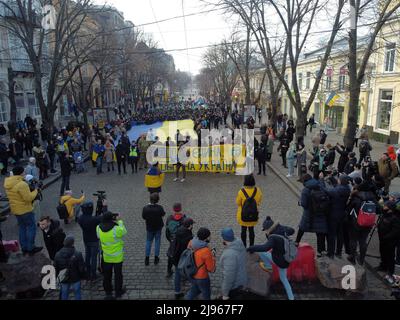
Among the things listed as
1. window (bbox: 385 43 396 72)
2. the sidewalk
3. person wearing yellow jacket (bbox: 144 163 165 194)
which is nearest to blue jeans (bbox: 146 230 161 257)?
person wearing yellow jacket (bbox: 144 163 165 194)

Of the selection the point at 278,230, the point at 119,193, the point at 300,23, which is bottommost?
the point at 119,193

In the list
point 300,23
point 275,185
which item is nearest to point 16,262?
point 275,185

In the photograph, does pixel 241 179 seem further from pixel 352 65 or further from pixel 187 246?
pixel 187 246

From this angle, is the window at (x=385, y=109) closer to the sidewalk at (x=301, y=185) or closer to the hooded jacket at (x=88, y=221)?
the sidewalk at (x=301, y=185)

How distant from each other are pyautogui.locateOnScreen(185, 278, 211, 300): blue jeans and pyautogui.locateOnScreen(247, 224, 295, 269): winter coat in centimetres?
82

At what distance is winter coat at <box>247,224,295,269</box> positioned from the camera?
485 centimetres

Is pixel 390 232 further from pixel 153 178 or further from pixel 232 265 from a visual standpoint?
pixel 153 178

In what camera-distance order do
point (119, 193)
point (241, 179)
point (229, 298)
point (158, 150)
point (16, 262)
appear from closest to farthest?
point (229, 298) → point (16, 262) → point (119, 193) → point (241, 179) → point (158, 150)

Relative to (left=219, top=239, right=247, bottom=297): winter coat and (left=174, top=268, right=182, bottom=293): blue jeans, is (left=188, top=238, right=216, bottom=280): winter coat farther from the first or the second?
(left=174, top=268, right=182, bottom=293): blue jeans

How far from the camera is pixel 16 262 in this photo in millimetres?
5656

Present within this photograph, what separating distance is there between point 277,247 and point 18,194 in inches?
211

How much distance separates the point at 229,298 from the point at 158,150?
10.4m

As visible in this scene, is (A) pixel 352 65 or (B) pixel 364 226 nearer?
(B) pixel 364 226
